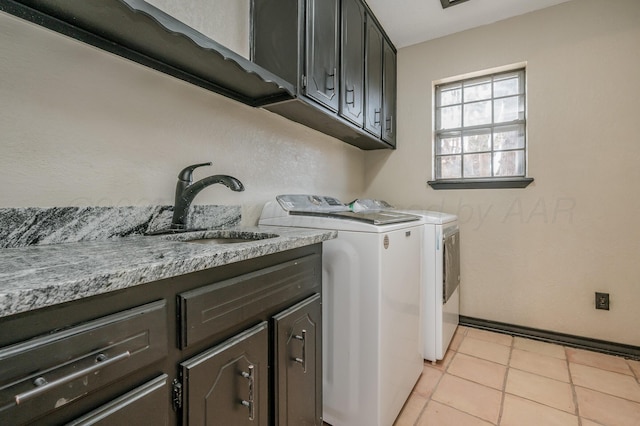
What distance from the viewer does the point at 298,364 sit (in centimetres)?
103

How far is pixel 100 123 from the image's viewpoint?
1.06 m

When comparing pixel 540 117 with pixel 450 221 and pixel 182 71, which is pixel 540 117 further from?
pixel 182 71

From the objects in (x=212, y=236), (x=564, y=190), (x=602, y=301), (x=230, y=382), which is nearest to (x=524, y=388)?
(x=602, y=301)

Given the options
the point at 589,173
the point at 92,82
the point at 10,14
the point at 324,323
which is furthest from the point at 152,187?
the point at 589,173

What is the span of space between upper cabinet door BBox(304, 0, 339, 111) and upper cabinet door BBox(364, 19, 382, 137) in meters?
0.50

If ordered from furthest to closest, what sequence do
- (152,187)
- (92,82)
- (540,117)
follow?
(540,117) → (152,187) → (92,82)

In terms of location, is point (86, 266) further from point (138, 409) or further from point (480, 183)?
point (480, 183)

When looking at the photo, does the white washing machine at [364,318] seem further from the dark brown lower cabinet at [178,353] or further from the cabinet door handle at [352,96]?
the cabinet door handle at [352,96]

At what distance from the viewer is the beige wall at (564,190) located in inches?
81.1

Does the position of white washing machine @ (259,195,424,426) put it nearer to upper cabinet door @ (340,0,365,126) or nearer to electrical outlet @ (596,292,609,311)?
upper cabinet door @ (340,0,365,126)

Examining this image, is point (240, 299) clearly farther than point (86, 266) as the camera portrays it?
Yes

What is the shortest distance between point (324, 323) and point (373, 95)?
5.85 ft

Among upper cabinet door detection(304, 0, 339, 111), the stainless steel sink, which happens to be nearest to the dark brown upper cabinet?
upper cabinet door detection(304, 0, 339, 111)

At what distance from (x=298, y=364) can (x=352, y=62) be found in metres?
1.84
